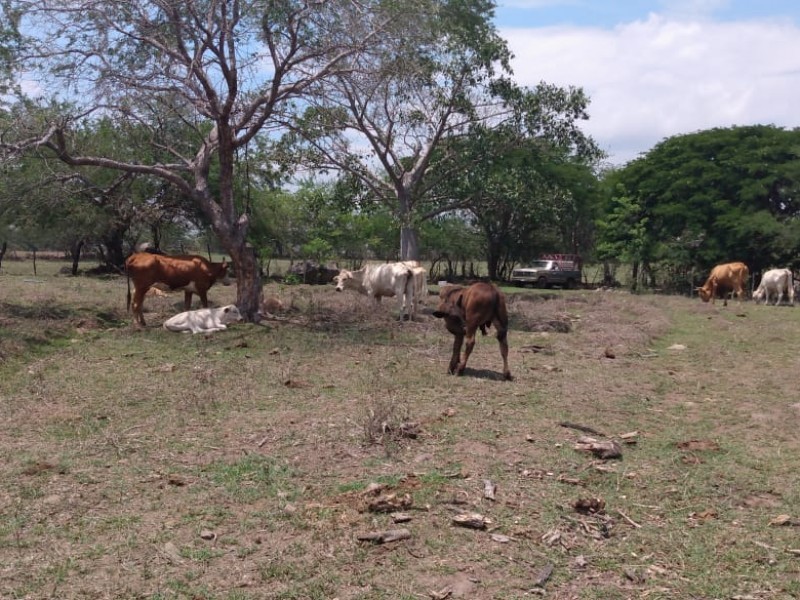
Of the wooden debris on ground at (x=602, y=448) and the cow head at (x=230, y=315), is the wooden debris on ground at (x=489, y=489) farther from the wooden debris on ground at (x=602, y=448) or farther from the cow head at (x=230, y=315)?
the cow head at (x=230, y=315)

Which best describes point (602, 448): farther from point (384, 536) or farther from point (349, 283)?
point (349, 283)

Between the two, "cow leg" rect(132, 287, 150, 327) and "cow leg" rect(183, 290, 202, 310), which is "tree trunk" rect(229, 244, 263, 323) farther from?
"cow leg" rect(132, 287, 150, 327)

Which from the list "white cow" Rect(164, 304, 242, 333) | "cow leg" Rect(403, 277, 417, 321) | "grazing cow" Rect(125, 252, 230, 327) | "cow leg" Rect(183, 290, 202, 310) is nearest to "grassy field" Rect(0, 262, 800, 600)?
"white cow" Rect(164, 304, 242, 333)

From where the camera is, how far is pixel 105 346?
1199 centimetres

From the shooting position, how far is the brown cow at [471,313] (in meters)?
9.82

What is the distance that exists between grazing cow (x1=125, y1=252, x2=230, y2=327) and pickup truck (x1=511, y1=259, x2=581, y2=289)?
2220 centimetres

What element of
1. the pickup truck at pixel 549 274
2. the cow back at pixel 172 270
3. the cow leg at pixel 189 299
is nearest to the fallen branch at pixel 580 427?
the cow back at pixel 172 270

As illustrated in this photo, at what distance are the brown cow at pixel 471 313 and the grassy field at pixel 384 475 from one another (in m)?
0.39

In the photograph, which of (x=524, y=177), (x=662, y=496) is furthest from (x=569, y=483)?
(x=524, y=177)

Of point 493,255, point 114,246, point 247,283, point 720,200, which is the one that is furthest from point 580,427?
point 493,255

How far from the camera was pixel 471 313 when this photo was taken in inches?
388

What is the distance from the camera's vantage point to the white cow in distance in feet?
53.1

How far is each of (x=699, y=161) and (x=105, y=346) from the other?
26.3 m

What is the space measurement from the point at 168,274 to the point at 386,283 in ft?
16.3
